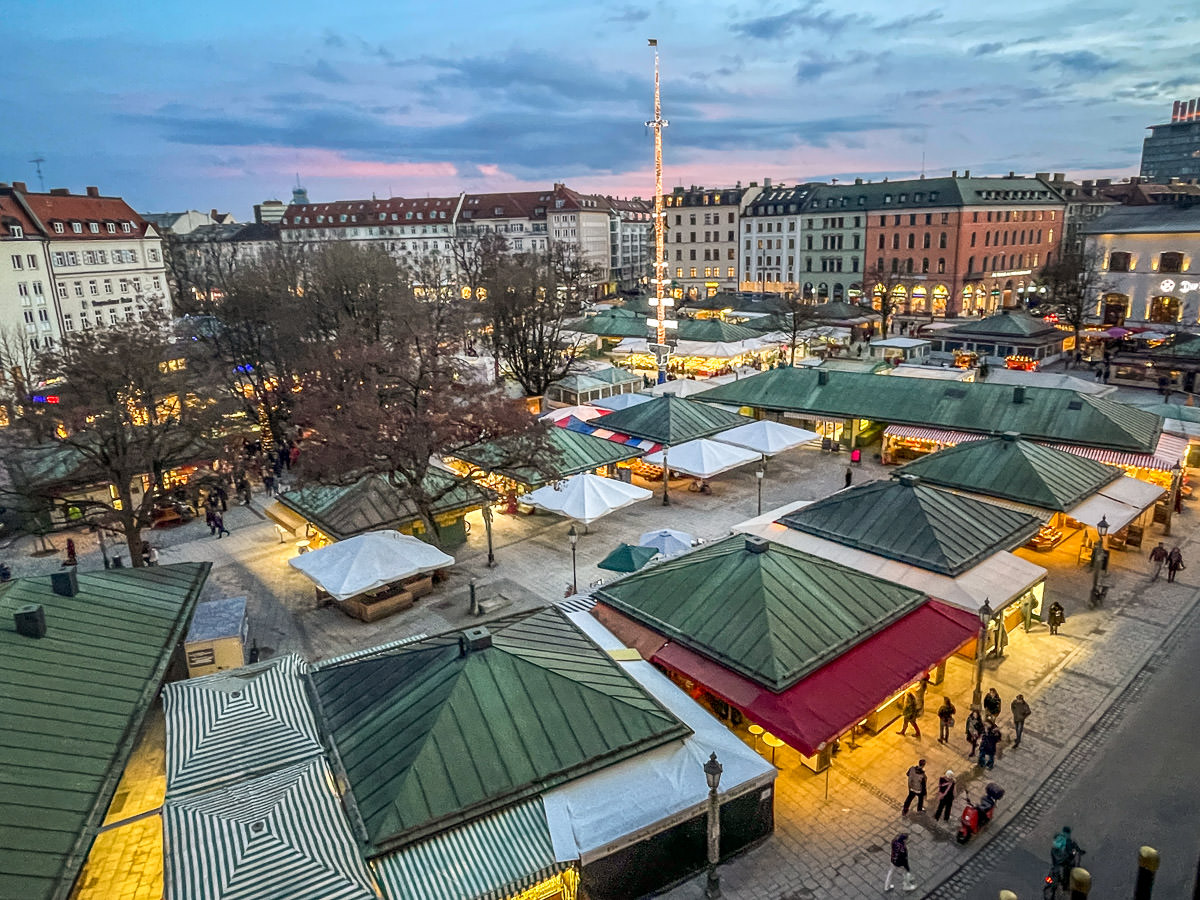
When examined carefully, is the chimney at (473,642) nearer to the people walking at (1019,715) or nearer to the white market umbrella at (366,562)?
the white market umbrella at (366,562)

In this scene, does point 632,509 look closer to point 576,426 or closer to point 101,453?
point 576,426

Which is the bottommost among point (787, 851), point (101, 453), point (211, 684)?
point (787, 851)

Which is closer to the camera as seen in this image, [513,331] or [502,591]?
[502,591]

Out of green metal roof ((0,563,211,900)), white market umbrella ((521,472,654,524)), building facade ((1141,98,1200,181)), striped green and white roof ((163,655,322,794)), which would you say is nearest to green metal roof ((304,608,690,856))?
striped green and white roof ((163,655,322,794))

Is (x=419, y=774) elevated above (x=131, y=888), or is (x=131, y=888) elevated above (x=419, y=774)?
(x=419, y=774)

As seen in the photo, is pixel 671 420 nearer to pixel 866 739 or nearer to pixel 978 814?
pixel 866 739

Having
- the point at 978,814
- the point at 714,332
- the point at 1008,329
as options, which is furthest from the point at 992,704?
the point at 1008,329

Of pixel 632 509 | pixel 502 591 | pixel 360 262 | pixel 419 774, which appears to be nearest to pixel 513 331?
pixel 360 262

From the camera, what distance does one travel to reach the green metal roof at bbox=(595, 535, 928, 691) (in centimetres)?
1211

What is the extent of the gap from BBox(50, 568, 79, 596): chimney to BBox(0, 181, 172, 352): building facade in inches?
1424

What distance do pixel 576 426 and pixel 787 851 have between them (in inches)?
837

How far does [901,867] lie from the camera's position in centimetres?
1016

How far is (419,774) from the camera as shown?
9.36 meters

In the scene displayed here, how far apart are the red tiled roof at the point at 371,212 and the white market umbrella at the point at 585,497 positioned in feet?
271
